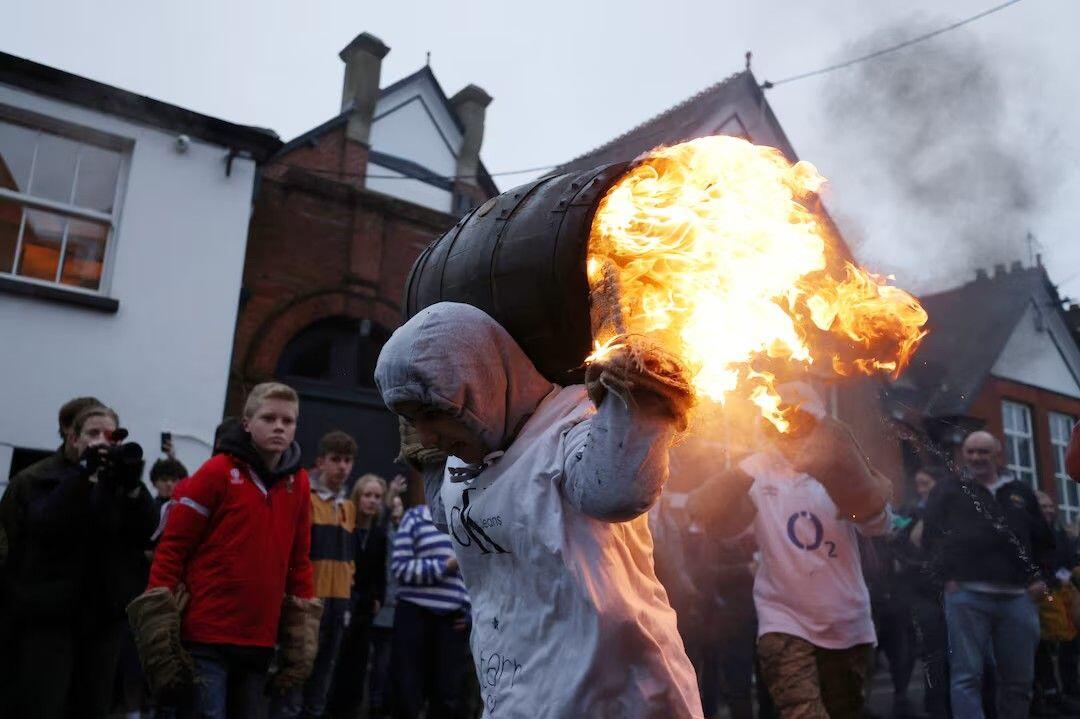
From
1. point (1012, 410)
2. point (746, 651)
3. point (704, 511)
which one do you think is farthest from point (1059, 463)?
point (704, 511)

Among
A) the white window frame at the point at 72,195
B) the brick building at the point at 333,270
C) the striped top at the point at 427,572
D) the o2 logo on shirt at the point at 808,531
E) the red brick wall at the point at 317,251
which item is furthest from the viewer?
the brick building at the point at 333,270

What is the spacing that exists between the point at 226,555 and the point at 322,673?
2441 millimetres

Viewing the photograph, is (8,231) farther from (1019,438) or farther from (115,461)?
(1019,438)

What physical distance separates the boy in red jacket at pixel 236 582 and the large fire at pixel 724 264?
237 centimetres

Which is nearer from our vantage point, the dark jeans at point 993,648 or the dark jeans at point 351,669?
the dark jeans at point 993,648

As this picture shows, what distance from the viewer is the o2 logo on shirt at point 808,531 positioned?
436 centimetres

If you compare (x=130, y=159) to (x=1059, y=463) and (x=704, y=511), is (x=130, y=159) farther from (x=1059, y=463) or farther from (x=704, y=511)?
(x=1059, y=463)

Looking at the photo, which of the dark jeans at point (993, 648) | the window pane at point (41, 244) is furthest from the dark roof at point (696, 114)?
the dark jeans at point (993, 648)

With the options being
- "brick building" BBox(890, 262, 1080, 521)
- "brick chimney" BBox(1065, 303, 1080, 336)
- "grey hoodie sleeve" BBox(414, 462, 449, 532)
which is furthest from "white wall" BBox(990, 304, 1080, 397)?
"grey hoodie sleeve" BBox(414, 462, 449, 532)

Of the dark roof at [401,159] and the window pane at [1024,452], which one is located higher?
the dark roof at [401,159]

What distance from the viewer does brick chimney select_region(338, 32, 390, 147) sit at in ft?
41.2

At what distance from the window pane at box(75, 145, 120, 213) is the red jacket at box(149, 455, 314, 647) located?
22.3 feet

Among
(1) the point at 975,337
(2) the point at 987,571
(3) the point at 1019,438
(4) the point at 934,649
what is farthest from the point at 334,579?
(3) the point at 1019,438

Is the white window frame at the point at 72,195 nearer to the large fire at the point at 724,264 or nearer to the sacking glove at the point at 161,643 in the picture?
the sacking glove at the point at 161,643
